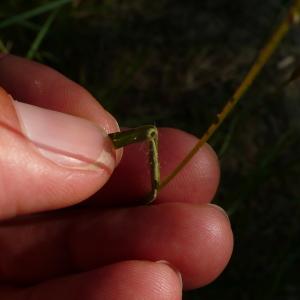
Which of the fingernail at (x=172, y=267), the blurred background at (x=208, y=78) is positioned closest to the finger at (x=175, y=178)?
the fingernail at (x=172, y=267)

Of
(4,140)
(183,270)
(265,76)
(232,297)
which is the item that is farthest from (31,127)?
(265,76)

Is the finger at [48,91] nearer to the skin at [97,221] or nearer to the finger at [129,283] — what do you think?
the skin at [97,221]

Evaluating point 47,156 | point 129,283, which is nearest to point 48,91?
point 47,156

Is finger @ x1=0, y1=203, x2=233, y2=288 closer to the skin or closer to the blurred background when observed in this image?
the skin

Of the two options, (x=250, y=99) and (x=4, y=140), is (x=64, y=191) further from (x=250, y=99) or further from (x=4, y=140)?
(x=250, y=99)

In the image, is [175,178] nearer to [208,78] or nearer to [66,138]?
[66,138]

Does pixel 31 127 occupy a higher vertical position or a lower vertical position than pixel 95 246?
higher
